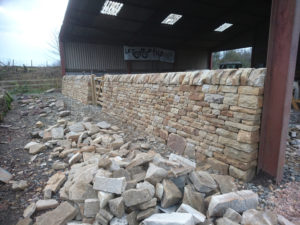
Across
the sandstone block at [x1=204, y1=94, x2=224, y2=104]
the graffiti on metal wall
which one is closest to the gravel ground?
the sandstone block at [x1=204, y1=94, x2=224, y2=104]

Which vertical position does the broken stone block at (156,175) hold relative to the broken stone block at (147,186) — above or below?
above

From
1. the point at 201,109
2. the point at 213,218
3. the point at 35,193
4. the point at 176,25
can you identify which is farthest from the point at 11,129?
the point at 176,25

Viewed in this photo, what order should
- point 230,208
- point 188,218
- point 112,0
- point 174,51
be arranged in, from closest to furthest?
point 188,218 → point 230,208 → point 112,0 → point 174,51

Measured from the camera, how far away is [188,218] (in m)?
1.59

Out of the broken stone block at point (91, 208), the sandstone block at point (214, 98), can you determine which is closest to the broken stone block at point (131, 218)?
the broken stone block at point (91, 208)

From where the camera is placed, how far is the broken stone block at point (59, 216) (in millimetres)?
1846

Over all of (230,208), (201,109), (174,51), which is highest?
(174,51)

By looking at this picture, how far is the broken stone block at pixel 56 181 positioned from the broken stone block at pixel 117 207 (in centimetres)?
112

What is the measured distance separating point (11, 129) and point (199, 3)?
9.51 m

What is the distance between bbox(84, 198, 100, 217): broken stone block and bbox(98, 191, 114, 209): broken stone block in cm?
7

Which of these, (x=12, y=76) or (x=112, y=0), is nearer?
(x=112, y=0)

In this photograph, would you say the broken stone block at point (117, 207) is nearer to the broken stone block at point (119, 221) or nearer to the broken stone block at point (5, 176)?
the broken stone block at point (119, 221)

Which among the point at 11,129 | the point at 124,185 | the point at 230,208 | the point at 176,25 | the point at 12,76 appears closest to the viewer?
the point at 230,208

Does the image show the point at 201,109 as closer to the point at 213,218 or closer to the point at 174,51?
the point at 213,218
